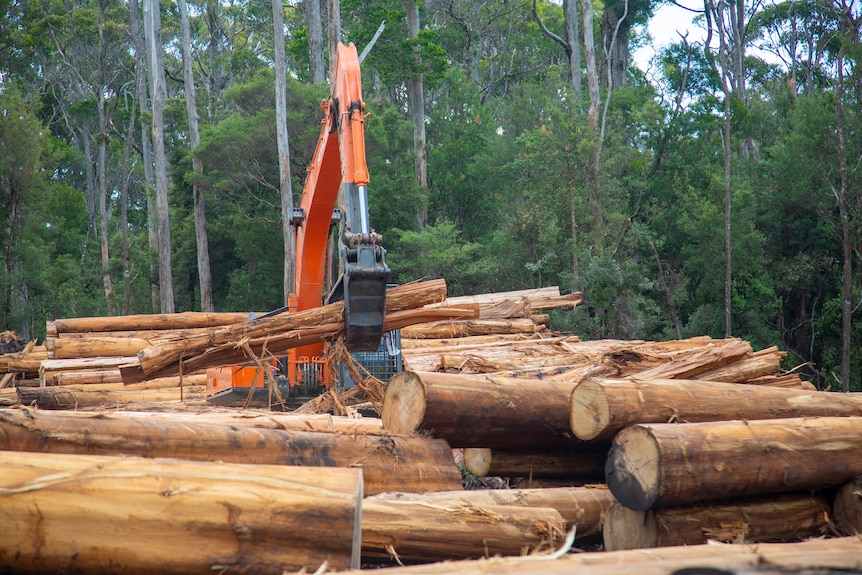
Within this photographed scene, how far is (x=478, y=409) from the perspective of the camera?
5180mm

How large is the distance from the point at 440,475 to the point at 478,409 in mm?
490

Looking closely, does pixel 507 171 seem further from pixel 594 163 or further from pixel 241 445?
pixel 241 445

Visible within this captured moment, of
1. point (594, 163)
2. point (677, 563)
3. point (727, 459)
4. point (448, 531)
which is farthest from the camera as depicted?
point (594, 163)

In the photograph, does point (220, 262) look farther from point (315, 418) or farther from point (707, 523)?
point (707, 523)

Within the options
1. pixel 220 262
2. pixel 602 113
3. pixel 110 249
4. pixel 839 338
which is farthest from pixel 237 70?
pixel 839 338

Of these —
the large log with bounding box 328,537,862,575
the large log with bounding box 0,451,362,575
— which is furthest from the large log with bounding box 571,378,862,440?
the large log with bounding box 0,451,362,575

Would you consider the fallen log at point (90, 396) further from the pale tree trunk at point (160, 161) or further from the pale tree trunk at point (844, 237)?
the pale tree trunk at point (160, 161)

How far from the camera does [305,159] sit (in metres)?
25.7

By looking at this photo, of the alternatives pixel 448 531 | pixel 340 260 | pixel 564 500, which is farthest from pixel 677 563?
pixel 340 260

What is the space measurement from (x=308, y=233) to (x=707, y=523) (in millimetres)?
6320

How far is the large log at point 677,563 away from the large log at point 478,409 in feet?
6.29

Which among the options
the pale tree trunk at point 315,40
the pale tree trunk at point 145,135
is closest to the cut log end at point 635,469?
the pale tree trunk at point 315,40

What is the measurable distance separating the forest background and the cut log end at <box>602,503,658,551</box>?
1476 cm

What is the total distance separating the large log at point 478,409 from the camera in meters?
5.09
